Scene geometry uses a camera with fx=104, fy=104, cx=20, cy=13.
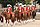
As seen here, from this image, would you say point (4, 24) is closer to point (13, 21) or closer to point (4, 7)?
point (13, 21)

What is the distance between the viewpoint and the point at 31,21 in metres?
1.59

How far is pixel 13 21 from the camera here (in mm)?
1558

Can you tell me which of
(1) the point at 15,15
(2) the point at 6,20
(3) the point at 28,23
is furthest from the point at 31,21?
(2) the point at 6,20

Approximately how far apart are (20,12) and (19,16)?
6 cm

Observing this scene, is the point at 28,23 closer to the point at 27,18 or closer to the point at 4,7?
the point at 27,18

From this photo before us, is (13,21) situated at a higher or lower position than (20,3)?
lower

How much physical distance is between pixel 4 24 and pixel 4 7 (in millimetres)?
250

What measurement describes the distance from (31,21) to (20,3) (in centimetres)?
32

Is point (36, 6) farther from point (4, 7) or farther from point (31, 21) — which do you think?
point (4, 7)

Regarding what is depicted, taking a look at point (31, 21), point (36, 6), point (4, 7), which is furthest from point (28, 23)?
point (4, 7)

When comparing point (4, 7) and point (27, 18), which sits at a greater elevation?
point (4, 7)

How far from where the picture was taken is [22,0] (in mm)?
1551

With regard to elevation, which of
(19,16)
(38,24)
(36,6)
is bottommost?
(38,24)

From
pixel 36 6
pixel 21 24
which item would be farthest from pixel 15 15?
pixel 36 6
